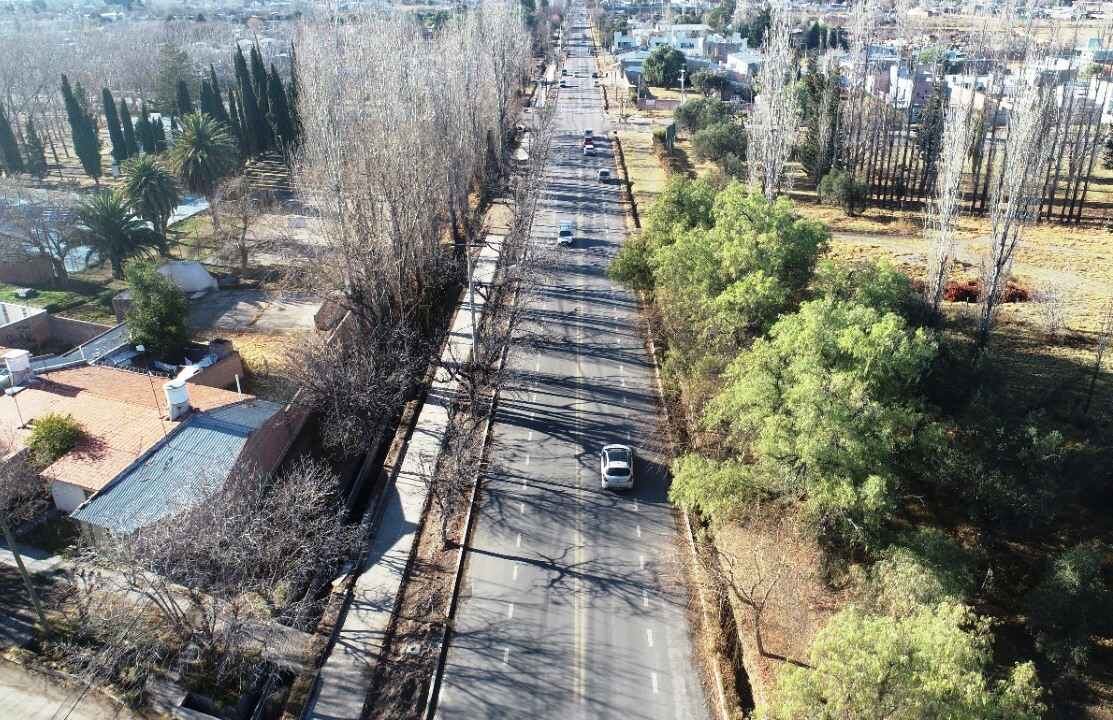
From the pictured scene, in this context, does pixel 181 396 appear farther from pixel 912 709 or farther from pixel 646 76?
pixel 646 76

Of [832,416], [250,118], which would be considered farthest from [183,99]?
[832,416]

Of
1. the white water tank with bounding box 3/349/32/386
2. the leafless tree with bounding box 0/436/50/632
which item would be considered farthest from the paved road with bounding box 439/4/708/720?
the white water tank with bounding box 3/349/32/386

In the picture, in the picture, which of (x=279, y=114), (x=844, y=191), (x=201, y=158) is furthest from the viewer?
(x=279, y=114)

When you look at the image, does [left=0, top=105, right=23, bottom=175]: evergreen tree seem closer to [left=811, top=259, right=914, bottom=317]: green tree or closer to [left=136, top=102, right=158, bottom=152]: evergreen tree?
[left=136, top=102, right=158, bottom=152]: evergreen tree

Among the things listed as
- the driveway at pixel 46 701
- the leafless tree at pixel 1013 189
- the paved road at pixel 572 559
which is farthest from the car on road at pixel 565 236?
the driveway at pixel 46 701

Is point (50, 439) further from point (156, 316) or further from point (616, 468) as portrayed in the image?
point (616, 468)

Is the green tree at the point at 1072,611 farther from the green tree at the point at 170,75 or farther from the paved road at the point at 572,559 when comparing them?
the green tree at the point at 170,75

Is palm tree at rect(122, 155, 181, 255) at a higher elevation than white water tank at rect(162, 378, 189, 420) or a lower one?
higher
